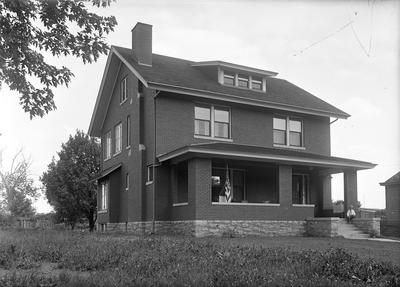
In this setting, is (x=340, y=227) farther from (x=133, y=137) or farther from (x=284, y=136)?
(x=133, y=137)

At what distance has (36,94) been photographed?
10820 mm

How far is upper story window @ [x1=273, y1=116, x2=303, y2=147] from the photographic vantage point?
27467mm

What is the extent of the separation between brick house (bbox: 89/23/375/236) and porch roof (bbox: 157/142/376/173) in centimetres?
5

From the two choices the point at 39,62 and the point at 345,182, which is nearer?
the point at 39,62

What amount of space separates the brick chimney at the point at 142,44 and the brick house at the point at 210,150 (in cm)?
6

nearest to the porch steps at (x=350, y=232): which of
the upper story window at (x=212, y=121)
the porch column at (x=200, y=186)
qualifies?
the porch column at (x=200, y=186)

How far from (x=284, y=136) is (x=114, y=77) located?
10646 millimetres

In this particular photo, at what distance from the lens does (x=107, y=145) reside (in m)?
32.3

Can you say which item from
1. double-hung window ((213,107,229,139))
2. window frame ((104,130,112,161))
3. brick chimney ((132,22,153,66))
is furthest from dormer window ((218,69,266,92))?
window frame ((104,130,112,161))

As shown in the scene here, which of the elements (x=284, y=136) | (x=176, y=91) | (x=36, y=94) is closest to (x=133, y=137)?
(x=176, y=91)

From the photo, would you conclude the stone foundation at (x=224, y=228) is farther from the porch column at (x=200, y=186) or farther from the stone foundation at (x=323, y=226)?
the porch column at (x=200, y=186)

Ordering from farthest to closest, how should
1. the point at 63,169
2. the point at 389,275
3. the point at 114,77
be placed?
1. the point at 63,169
2. the point at 114,77
3. the point at 389,275

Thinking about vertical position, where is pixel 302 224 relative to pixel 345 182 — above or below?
below

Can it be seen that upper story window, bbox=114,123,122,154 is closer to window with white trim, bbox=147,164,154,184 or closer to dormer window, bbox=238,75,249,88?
window with white trim, bbox=147,164,154,184
